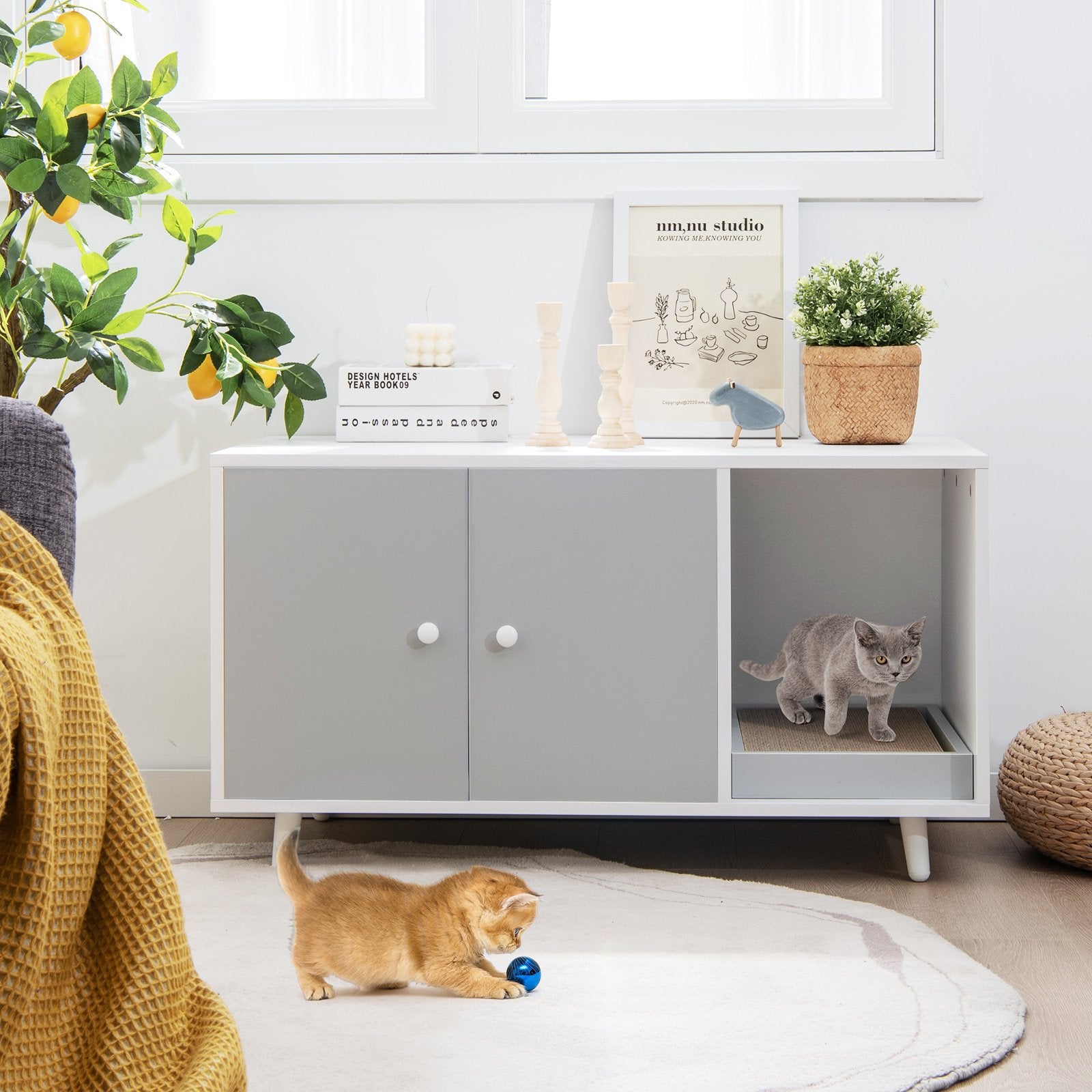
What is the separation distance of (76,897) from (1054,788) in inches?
57.9

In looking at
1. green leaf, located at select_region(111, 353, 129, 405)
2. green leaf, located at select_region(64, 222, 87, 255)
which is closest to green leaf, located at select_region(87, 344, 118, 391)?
green leaf, located at select_region(111, 353, 129, 405)

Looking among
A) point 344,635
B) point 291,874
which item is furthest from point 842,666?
point 291,874

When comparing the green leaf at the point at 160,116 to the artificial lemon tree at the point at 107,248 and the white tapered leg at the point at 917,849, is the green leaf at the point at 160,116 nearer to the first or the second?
the artificial lemon tree at the point at 107,248

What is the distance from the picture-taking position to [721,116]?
6.82 ft

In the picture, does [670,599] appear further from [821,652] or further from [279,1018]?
[279,1018]

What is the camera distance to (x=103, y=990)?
2.90ft

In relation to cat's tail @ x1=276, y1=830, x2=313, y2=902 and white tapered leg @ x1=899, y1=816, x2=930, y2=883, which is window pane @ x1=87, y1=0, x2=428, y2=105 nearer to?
cat's tail @ x1=276, y1=830, x2=313, y2=902

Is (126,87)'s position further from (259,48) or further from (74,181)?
(259,48)

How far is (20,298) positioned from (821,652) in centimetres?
132

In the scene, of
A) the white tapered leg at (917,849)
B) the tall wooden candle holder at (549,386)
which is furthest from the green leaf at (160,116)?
the white tapered leg at (917,849)

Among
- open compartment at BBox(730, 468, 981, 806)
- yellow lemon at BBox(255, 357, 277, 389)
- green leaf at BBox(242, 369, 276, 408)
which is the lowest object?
open compartment at BBox(730, 468, 981, 806)

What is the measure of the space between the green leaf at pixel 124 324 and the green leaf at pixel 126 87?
0.95 ft

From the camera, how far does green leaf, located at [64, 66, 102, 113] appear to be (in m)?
1.69

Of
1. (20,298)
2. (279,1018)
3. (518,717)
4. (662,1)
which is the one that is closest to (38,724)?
(279,1018)
